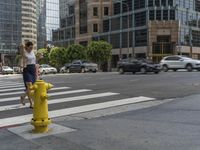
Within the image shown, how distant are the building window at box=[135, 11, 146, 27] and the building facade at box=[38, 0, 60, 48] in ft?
193

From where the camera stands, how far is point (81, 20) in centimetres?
10025

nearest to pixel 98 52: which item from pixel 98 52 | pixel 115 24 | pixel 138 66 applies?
pixel 98 52

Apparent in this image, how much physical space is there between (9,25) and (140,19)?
64508 mm

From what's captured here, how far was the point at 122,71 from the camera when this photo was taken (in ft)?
121

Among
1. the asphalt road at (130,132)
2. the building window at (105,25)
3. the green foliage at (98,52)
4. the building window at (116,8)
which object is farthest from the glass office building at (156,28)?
the asphalt road at (130,132)

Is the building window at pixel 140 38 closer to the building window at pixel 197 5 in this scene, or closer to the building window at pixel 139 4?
the building window at pixel 139 4

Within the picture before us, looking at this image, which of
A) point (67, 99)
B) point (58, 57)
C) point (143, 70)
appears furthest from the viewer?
point (58, 57)

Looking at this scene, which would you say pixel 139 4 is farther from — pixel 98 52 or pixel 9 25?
pixel 9 25

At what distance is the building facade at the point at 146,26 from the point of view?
79231 millimetres

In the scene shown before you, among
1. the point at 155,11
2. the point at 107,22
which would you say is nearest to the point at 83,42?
the point at 107,22

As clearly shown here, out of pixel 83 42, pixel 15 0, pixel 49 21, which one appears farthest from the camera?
pixel 49 21

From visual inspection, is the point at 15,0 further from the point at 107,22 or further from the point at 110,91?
the point at 110,91

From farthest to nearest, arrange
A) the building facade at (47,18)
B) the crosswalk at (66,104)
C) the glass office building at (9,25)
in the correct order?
the building facade at (47,18), the glass office building at (9,25), the crosswalk at (66,104)

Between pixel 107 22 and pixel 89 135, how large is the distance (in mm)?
87172
